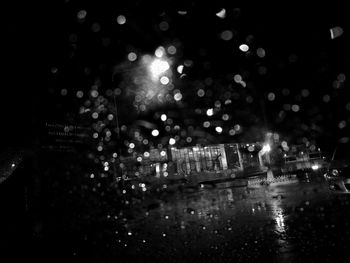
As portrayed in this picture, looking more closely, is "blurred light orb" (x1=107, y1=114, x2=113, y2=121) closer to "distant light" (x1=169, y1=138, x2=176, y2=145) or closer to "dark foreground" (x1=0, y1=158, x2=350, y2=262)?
"dark foreground" (x1=0, y1=158, x2=350, y2=262)

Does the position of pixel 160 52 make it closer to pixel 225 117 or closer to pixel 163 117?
pixel 163 117

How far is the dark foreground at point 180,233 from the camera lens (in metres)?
3.87

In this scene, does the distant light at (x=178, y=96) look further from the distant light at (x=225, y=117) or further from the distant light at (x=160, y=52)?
the distant light at (x=160, y=52)

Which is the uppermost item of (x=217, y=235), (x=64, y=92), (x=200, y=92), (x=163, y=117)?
(x=200, y=92)

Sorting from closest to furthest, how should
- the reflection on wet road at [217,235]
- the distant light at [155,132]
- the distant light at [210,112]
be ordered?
the reflection on wet road at [217,235] → the distant light at [155,132] → the distant light at [210,112]

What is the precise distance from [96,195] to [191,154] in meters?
18.3

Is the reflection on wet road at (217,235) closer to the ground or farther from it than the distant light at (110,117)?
closer to the ground

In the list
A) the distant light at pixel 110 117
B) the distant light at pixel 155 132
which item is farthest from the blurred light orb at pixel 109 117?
the distant light at pixel 155 132

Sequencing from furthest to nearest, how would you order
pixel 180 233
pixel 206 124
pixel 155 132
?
pixel 206 124 < pixel 155 132 < pixel 180 233

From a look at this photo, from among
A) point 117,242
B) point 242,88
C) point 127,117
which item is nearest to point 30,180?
point 117,242

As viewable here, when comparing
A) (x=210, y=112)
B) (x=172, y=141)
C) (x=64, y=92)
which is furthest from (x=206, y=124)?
(x=64, y=92)

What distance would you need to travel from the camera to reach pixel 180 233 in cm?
536

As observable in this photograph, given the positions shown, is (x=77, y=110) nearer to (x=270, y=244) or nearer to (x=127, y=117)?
(x=127, y=117)

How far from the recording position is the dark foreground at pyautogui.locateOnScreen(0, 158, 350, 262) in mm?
3865
